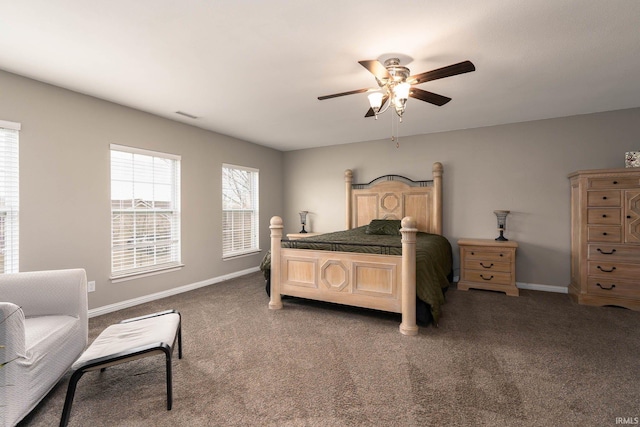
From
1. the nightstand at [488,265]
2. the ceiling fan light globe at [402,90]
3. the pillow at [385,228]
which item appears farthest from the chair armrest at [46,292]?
the nightstand at [488,265]

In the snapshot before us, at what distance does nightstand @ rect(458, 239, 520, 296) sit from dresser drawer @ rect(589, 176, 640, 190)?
3.64ft

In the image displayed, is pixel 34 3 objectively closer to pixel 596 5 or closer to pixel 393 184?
pixel 596 5

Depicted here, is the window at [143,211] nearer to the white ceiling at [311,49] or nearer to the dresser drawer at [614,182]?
the white ceiling at [311,49]

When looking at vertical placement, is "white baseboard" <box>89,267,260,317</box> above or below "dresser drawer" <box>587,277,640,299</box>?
below

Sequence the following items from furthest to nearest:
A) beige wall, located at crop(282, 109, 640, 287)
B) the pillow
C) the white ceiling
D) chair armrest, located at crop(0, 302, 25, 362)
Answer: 1. the pillow
2. beige wall, located at crop(282, 109, 640, 287)
3. the white ceiling
4. chair armrest, located at crop(0, 302, 25, 362)

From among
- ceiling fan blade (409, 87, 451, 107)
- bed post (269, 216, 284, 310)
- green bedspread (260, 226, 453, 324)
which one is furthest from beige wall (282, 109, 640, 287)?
bed post (269, 216, 284, 310)

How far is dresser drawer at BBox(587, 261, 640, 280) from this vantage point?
3432mm

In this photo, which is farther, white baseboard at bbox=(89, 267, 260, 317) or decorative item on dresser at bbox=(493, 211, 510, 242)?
decorative item on dresser at bbox=(493, 211, 510, 242)

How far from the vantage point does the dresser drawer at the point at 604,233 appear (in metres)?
3.50

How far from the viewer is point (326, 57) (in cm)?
251

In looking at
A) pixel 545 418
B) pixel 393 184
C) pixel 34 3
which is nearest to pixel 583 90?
pixel 393 184

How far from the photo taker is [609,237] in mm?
3537

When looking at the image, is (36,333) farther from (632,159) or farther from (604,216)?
(632,159)

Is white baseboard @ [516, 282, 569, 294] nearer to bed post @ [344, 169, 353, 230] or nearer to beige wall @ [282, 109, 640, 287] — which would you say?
beige wall @ [282, 109, 640, 287]
